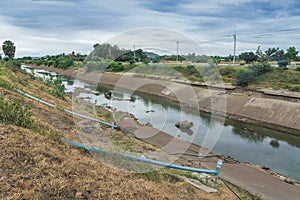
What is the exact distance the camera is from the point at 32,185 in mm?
3744

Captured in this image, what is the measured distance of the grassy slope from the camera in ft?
12.3

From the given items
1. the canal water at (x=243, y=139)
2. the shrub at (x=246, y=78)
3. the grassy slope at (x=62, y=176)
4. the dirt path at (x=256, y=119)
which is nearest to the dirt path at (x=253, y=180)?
the dirt path at (x=256, y=119)

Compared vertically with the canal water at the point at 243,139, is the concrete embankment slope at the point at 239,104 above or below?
above

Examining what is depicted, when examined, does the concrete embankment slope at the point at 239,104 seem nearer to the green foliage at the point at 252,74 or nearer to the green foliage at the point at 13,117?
the green foliage at the point at 252,74

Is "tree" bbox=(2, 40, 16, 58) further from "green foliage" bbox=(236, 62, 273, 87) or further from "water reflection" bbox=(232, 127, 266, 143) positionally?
"water reflection" bbox=(232, 127, 266, 143)

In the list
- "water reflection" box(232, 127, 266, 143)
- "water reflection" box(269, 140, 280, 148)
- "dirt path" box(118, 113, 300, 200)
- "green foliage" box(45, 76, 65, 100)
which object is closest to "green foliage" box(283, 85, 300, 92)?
"water reflection" box(232, 127, 266, 143)

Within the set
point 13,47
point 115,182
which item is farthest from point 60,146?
point 13,47

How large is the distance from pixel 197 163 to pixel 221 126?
10.2 metres

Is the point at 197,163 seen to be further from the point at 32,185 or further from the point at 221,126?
the point at 221,126

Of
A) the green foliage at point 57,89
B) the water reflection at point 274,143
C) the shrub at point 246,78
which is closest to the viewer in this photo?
the water reflection at point 274,143

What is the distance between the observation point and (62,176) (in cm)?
418

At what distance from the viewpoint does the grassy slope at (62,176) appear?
3742 millimetres

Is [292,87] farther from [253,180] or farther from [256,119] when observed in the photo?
[253,180]

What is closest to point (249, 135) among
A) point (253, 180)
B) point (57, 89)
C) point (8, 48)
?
point (253, 180)
